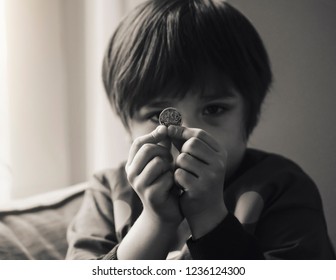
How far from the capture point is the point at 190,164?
555mm

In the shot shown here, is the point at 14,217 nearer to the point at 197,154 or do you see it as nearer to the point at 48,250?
the point at 48,250

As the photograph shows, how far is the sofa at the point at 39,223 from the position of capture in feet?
2.19

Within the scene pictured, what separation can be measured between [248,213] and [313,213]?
79mm

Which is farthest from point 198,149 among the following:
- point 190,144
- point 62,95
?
point 62,95

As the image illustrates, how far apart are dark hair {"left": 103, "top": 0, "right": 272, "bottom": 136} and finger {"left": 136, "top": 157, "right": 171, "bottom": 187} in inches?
3.7

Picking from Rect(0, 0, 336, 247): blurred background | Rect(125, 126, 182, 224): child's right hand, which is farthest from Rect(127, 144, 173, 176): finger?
Rect(0, 0, 336, 247): blurred background

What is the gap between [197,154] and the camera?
555 mm

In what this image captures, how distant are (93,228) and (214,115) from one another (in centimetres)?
22

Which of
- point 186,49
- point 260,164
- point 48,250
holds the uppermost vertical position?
point 186,49

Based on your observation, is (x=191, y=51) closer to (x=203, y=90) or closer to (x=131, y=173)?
(x=203, y=90)

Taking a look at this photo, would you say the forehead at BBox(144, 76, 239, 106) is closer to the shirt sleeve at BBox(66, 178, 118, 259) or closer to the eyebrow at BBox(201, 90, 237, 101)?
the eyebrow at BBox(201, 90, 237, 101)

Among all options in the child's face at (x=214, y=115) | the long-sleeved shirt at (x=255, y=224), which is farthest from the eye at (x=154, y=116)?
the long-sleeved shirt at (x=255, y=224)

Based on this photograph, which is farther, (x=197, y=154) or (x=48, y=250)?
(x=48, y=250)

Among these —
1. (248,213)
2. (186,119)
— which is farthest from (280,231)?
(186,119)
